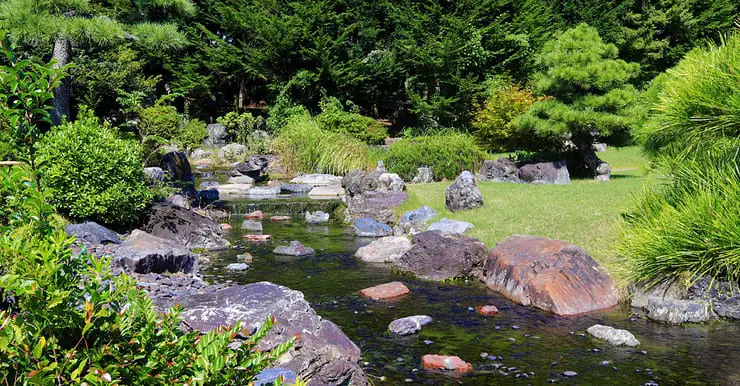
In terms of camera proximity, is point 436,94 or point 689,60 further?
point 436,94

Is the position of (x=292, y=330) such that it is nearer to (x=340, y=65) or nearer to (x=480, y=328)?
(x=480, y=328)

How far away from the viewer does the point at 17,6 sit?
11539 mm

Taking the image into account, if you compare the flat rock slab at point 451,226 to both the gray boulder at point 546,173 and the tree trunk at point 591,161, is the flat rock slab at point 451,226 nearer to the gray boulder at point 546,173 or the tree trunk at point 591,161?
the gray boulder at point 546,173

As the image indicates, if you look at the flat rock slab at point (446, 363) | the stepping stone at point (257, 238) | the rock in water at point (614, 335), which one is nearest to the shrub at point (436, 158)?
the stepping stone at point (257, 238)

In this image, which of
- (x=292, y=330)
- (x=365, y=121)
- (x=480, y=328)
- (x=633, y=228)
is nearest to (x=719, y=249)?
(x=633, y=228)

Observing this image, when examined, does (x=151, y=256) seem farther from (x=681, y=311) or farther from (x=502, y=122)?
(x=502, y=122)

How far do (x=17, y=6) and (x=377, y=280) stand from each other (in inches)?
332

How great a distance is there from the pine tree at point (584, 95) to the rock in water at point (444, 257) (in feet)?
25.2

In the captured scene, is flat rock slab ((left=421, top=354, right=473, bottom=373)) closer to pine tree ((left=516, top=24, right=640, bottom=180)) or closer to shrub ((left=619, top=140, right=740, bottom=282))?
shrub ((left=619, top=140, right=740, bottom=282))

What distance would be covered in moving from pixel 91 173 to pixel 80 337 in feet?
28.2

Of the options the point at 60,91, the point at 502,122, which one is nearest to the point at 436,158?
the point at 502,122

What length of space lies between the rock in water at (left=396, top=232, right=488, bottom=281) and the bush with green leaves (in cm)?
725

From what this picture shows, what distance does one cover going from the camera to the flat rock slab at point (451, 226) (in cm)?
1145

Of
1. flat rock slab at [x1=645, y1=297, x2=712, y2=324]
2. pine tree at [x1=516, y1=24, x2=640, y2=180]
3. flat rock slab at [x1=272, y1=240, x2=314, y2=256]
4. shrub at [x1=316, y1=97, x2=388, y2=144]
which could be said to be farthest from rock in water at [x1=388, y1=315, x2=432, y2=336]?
shrub at [x1=316, y1=97, x2=388, y2=144]
